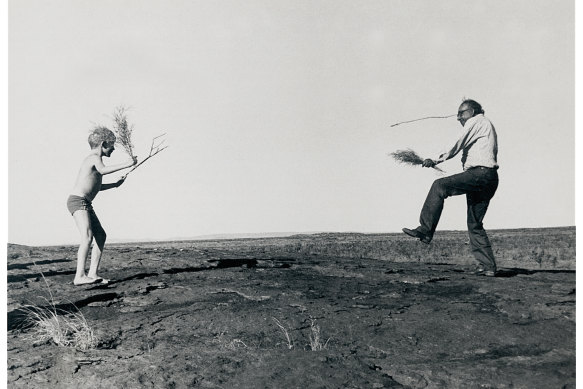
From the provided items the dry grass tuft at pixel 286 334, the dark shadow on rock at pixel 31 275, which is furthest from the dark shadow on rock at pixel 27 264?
the dry grass tuft at pixel 286 334

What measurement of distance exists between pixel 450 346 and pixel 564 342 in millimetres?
951

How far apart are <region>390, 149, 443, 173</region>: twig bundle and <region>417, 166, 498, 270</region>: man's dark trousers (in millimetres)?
913

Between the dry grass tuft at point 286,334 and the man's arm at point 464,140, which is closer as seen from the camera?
the dry grass tuft at point 286,334

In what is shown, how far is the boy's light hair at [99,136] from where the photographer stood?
5859 millimetres

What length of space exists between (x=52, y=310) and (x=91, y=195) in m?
1.48

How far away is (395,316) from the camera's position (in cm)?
457

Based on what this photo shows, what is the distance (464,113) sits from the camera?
6012 millimetres

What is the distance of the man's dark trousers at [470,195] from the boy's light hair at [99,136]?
13.3 feet

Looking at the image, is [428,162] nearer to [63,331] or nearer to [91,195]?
[91,195]

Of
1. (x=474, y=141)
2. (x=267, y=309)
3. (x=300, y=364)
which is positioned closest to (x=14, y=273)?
(x=267, y=309)

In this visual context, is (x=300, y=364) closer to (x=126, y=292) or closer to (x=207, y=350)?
(x=207, y=350)

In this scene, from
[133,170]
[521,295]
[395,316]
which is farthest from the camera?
[133,170]

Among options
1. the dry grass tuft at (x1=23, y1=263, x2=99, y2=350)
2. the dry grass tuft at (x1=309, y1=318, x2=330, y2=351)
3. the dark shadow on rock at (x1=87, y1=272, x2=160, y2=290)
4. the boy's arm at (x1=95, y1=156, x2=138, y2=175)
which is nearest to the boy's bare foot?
the dark shadow on rock at (x1=87, y1=272, x2=160, y2=290)

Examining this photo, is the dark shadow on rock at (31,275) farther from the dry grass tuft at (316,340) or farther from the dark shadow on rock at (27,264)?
the dry grass tuft at (316,340)
